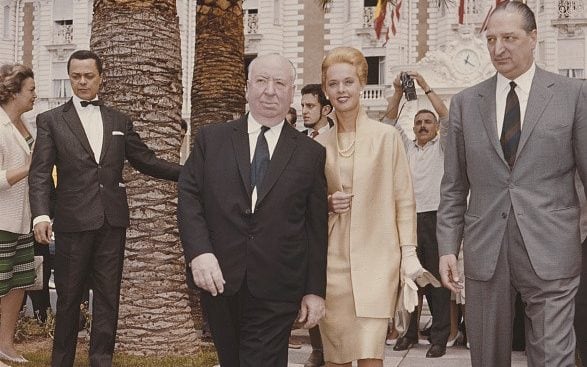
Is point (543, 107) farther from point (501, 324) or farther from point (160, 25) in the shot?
point (160, 25)

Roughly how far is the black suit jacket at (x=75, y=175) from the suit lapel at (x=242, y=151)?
63.3 inches

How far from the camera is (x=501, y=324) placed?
410cm

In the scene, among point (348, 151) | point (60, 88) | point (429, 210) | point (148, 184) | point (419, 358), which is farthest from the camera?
point (60, 88)

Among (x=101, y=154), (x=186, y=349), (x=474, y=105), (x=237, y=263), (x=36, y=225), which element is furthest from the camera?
(x=186, y=349)

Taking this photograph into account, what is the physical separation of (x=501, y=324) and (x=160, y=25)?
411 cm

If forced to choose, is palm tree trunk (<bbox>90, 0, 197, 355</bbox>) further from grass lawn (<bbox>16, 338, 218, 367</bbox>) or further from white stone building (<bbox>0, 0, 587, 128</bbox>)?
white stone building (<bbox>0, 0, 587, 128</bbox>)

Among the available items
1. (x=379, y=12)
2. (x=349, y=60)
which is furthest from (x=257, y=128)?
(x=379, y=12)

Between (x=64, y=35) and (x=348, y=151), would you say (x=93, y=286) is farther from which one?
→ (x=64, y=35)

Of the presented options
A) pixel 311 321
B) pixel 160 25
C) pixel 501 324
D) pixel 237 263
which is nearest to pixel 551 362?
pixel 501 324

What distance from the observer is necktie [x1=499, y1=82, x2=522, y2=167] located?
4078 mm

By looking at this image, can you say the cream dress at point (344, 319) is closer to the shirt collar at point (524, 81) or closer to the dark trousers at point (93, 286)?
the shirt collar at point (524, 81)

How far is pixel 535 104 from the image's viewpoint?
13.3ft

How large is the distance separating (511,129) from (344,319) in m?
1.33

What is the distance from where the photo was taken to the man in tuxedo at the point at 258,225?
12.9 ft
